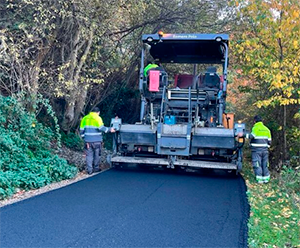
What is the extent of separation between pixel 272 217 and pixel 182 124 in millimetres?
3357

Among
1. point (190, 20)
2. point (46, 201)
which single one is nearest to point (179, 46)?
point (190, 20)

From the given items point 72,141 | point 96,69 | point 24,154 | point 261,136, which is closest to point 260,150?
point 261,136

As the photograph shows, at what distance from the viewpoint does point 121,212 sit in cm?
477

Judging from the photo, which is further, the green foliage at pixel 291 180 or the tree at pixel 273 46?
the tree at pixel 273 46

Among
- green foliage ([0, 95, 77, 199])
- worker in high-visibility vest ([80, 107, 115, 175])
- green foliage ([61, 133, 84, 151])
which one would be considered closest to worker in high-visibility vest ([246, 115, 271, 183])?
→ worker in high-visibility vest ([80, 107, 115, 175])

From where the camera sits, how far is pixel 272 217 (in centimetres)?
503

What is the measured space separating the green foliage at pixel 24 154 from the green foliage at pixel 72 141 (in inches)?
102

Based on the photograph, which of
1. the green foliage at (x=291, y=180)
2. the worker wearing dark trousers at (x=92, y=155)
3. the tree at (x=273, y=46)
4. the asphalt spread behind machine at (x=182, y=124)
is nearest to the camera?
the green foliage at (x=291, y=180)

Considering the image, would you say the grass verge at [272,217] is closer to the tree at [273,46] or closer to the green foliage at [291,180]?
the green foliage at [291,180]

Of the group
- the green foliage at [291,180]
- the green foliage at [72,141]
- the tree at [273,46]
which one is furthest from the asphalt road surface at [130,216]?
the green foliage at [72,141]

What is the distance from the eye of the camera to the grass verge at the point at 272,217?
4.03m

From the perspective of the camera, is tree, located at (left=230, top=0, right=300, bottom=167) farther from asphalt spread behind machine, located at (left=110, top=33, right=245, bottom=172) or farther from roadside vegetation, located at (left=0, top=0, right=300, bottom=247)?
asphalt spread behind machine, located at (left=110, top=33, right=245, bottom=172)

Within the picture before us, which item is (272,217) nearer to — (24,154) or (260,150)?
(260,150)

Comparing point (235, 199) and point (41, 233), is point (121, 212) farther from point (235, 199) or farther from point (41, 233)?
point (235, 199)
